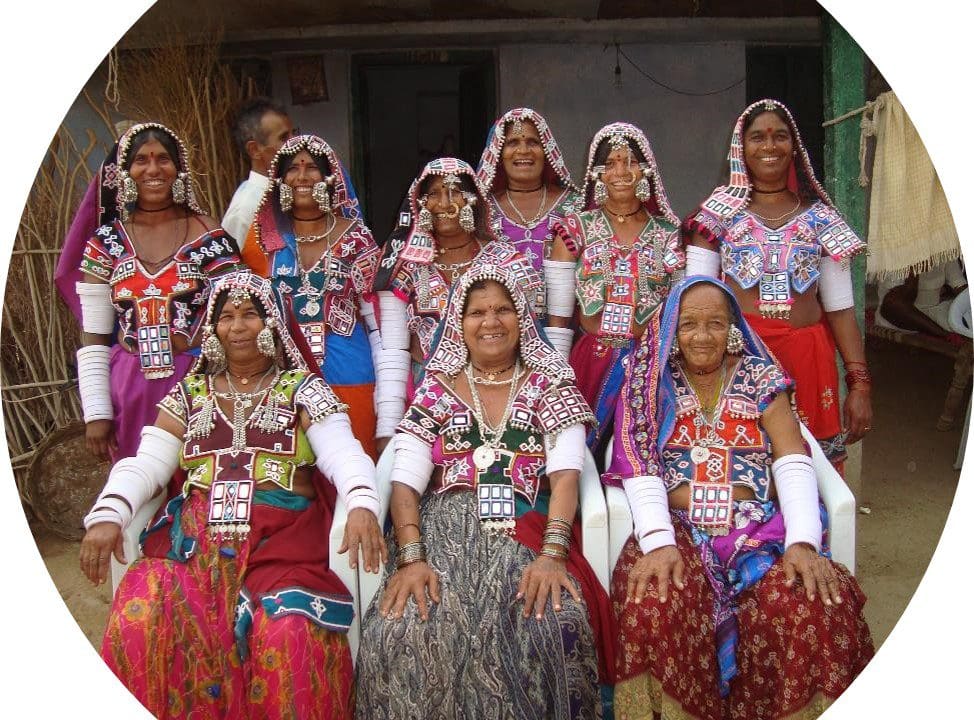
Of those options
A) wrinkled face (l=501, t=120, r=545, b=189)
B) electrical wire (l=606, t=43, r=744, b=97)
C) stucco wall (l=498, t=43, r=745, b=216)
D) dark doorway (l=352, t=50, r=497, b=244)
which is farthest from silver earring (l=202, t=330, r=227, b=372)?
Answer: electrical wire (l=606, t=43, r=744, b=97)

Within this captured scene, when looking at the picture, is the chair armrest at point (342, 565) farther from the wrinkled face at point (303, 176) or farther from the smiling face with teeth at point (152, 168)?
the smiling face with teeth at point (152, 168)

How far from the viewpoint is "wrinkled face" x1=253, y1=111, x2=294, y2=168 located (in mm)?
5742

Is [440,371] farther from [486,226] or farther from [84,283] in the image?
[84,283]

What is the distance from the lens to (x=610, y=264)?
4.20 metres

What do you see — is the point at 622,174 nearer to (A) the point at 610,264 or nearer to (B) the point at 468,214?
(A) the point at 610,264

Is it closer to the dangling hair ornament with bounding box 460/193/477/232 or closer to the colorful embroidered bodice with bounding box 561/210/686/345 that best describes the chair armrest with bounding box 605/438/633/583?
the colorful embroidered bodice with bounding box 561/210/686/345

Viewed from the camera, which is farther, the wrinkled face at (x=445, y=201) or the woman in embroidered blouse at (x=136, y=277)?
the wrinkled face at (x=445, y=201)

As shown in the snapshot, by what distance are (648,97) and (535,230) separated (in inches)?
120

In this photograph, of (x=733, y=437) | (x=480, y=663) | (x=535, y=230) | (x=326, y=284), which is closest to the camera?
(x=480, y=663)

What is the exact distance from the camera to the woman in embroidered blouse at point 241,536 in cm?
313

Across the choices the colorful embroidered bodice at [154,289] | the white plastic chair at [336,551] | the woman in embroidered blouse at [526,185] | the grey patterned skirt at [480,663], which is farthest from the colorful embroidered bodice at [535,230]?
the grey patterned skirt at [480,663]

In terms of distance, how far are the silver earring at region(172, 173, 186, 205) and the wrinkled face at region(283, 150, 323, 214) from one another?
0.44m

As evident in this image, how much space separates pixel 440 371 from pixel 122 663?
1.47 metres

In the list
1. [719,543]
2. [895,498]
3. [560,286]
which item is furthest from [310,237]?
[895,498]
